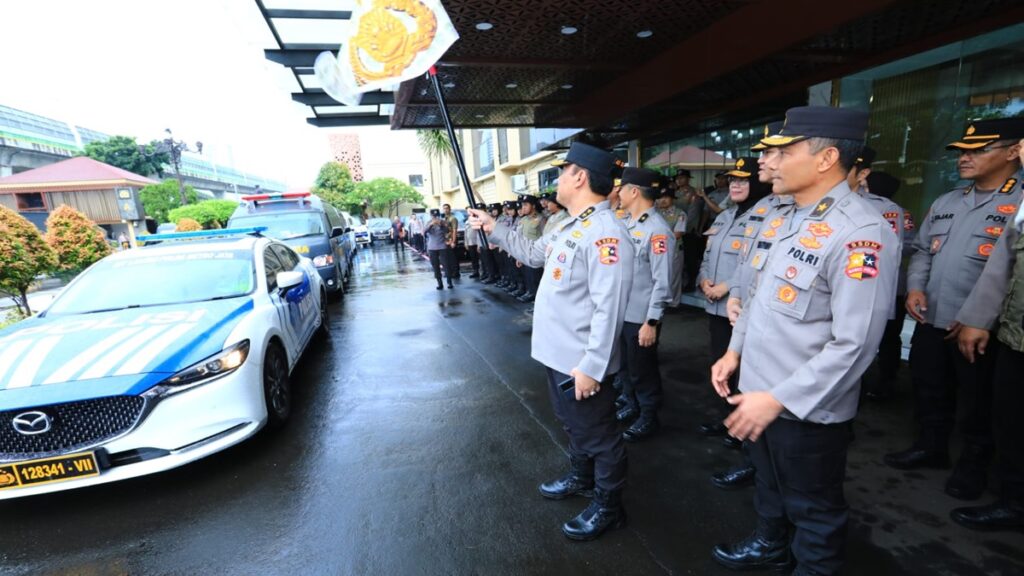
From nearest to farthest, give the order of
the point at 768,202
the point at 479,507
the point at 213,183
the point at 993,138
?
the point at 993,138 → the point at 479,507 → the point at 768,202 → the point at 213,183

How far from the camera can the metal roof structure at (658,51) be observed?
4590 millimetres

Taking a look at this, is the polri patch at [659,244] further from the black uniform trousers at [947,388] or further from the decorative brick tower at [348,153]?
the decorative brick tower at [348,153]

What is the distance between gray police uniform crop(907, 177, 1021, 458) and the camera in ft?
8.34

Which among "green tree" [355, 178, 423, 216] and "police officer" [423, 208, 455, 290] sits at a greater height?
"green tree" [355, 178, 423, 216]

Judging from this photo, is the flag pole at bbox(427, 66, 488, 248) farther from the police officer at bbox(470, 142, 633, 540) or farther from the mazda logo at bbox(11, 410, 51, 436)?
the mazda logo at bbox(11, 410, 51, 436)

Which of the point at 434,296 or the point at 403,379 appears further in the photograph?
the point at 434,296

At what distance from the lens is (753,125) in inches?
321

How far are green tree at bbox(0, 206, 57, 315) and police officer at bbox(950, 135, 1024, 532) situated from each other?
392 inches

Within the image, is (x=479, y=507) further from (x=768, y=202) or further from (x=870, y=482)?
(x=768, y=202)

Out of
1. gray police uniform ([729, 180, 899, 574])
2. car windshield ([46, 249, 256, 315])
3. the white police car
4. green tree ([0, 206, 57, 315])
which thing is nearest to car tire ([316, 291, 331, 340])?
car windshield ([46, 249, 256, 315])

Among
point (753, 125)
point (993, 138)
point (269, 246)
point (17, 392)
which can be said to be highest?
point (753, 125)

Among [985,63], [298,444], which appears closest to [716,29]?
[985,63]

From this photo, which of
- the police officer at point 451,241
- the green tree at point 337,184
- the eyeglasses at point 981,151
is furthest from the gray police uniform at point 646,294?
the green tree at point 337,184

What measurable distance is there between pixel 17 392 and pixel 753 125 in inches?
377
